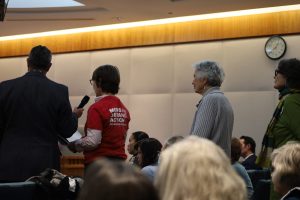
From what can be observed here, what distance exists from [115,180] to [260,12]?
20.3 feet

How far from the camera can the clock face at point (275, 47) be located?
6441 millimetres

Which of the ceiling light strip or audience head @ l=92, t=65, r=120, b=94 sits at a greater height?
the ceiling light strip

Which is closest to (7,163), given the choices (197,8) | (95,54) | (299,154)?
(299,154)

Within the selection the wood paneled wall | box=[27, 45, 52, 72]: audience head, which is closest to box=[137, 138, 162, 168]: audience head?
box=[27, 45, 52, 72]: audience head

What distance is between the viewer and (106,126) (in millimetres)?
3037

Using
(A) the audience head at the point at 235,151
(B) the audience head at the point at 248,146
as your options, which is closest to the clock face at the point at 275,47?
(B) the audience head at the point at 248,146

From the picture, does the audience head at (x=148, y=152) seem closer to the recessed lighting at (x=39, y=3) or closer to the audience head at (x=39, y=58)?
the audience head at (x=39, y=58)

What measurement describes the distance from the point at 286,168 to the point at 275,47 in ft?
15.0

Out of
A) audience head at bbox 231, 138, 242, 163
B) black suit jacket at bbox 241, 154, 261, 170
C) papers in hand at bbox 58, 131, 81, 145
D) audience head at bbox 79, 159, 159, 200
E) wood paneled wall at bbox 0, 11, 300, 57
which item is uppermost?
wood paneled wall at bbox 0, 11, 300, 57

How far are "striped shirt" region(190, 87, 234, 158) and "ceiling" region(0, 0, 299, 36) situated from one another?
3195 mm

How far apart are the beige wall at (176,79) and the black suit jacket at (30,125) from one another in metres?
4.09

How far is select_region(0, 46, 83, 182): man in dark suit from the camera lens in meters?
2.81

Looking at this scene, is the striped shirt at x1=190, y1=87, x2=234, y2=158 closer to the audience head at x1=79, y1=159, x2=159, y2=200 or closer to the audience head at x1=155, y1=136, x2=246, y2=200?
the audience head at x1=155, y1=136, x2=246, y2=200

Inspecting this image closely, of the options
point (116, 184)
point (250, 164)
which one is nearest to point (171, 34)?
point (250, 164)
